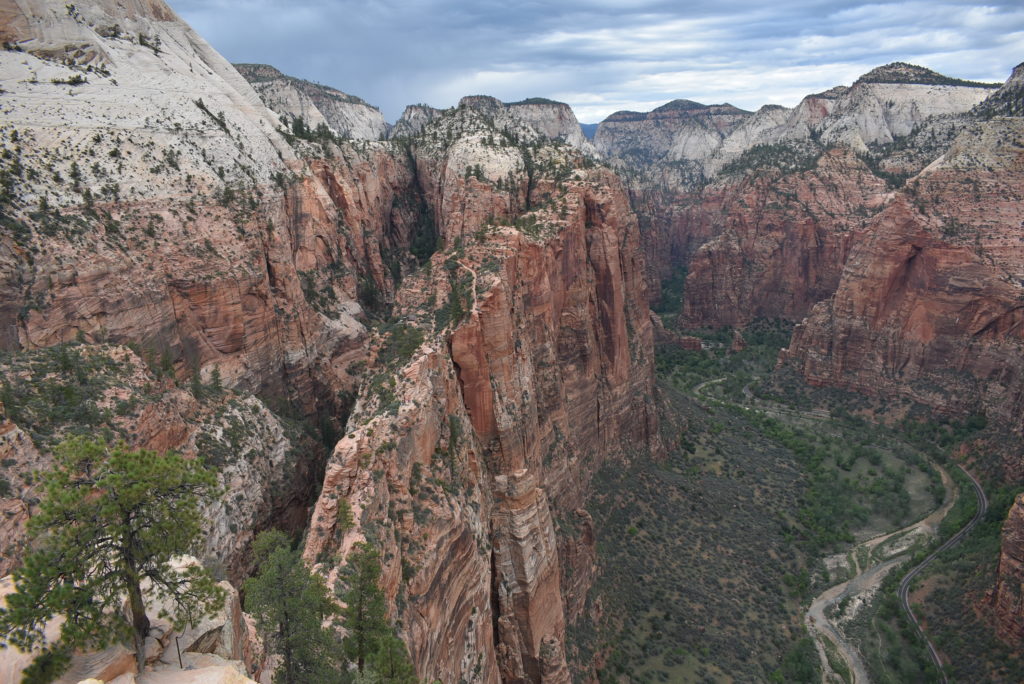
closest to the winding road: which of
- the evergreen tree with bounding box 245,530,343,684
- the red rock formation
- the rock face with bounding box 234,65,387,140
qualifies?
the red rock formation

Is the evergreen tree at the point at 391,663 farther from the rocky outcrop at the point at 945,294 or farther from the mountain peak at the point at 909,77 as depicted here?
the mountain peak at the point at 909,77

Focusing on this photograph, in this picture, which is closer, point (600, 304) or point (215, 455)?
point (215, 455)

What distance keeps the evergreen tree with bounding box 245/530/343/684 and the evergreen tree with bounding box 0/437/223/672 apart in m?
4.42

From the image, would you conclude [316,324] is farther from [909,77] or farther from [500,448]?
[909,77]

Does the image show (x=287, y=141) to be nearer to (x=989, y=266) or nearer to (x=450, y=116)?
(x=450, y=116)

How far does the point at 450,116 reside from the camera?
7319 cm

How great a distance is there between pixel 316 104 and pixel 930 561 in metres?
138

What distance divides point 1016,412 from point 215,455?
78.2m

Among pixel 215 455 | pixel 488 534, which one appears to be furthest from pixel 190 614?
pixel 488 534

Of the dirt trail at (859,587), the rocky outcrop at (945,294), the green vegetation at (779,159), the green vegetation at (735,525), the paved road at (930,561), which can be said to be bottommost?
the dirt trail at (859,587)

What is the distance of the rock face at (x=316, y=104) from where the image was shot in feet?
369

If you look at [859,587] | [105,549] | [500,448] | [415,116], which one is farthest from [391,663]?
[415,116]

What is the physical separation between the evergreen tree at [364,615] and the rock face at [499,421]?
1.93 meters

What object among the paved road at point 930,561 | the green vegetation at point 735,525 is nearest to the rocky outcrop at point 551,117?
the green vegetation at point 735,525
